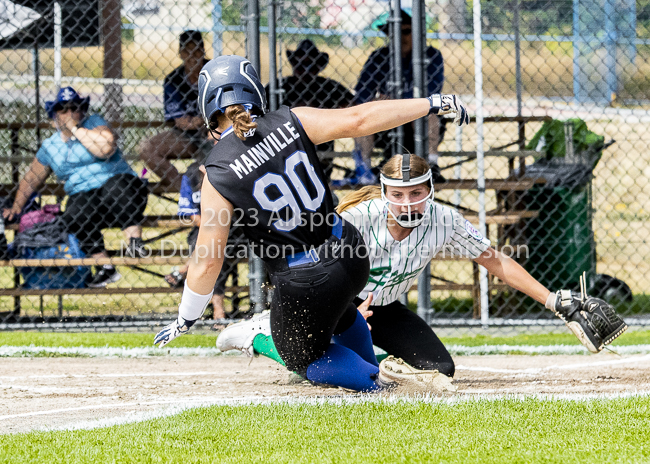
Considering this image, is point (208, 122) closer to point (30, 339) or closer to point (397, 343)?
point (397, 343)

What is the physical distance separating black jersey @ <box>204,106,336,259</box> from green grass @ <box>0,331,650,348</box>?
2.39 metres

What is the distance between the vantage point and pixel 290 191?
2.96m

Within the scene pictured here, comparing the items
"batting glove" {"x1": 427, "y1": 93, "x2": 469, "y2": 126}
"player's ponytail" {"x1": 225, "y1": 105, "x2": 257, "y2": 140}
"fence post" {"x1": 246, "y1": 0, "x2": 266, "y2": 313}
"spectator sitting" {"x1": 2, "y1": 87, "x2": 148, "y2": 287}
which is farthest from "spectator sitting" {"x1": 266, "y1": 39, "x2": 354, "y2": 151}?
"player's ponytail" {"x1": 225, "y1": 105, "x2": 257, "y2": 140}

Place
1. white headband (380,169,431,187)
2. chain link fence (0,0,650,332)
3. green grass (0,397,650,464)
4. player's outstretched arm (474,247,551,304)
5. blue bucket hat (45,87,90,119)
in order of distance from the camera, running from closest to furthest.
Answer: green grass (0,397,650,464) < white headband (380,169,431,187) < player's outstretched arm (474,247,551,304) < chain link fence (0,0,650,332) < blue bucket hat (45,87,90,119)

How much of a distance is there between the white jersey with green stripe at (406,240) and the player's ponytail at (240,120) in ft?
3.24

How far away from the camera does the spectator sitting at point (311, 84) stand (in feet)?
19.4

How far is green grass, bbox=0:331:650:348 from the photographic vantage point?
16.9 ft

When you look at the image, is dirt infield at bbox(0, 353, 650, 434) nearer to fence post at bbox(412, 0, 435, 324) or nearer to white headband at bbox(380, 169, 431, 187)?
fence post at bbox(412, 0, 435, 324)

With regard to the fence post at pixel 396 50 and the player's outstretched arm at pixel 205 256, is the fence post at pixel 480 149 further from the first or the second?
the player's outstretched arm at pixel 205 256

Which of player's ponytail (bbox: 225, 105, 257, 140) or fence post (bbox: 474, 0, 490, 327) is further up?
player's ponytail (bbox: 225, 105, 257, 140)

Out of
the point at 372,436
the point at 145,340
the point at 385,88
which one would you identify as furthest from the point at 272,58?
the point at 372,436

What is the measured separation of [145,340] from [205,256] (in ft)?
8.39

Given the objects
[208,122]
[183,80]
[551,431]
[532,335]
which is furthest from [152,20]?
[551,431]

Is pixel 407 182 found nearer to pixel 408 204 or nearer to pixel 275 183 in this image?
pixel 408 204
